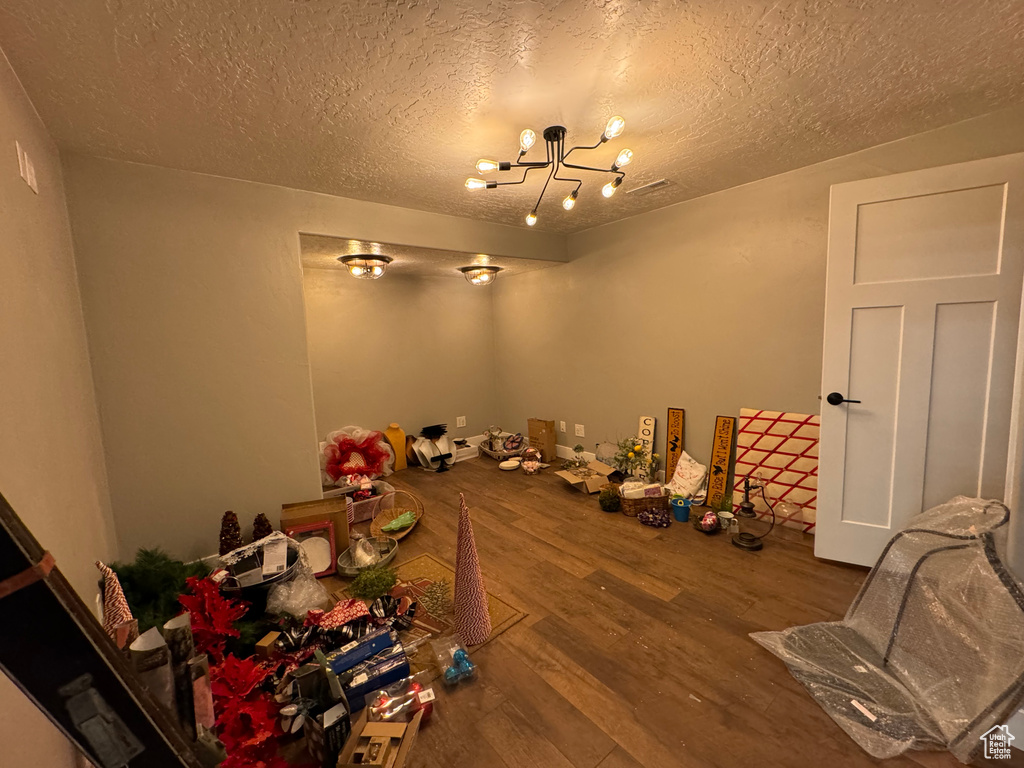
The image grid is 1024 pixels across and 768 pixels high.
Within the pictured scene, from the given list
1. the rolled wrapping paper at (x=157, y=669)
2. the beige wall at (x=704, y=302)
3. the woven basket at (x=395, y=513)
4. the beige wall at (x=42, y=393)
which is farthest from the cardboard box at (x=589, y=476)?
the beige wall at (x=42, y=393)

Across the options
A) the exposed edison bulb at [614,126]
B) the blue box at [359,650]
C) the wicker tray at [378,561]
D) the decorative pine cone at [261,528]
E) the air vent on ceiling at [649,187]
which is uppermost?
the air vent on ceiling at [649,187]

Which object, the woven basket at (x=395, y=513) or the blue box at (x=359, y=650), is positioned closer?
the blue box at (x=359, y=650)

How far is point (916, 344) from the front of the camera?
196 cm

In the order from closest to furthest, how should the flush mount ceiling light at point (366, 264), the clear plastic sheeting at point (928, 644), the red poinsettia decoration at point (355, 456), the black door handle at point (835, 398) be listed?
1. the clear plastic sheeting at point (928, 644)
2. the black door handle at point (835, 398)
3. the flush mount ceiling light at point (366, 264)
4. the red poinsettia decoration at point (355, 456)

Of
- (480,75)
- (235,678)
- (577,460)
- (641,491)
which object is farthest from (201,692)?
(577,460)

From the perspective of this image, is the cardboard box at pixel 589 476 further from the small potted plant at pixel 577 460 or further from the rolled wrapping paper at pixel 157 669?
the rolled wrapping paper at pixel 157 669

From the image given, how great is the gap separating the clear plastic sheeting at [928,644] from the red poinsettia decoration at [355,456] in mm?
3022

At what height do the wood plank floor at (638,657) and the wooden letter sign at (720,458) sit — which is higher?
the wooden letter sign at (720,458)

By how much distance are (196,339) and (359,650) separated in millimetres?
1797

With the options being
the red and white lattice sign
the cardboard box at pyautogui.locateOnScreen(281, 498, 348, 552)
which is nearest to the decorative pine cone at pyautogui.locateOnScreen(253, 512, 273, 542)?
the cardboard box at pyautogui.locateOnScreen(281, 498, 348, 552)

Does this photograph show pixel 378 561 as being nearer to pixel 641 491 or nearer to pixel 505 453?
pixel 641 491

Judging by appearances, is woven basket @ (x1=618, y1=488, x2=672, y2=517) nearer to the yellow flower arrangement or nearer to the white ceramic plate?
the yellow flower arrangement

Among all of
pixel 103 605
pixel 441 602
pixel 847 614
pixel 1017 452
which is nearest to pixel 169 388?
pixel 103 605

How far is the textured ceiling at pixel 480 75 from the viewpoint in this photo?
3.86ft
